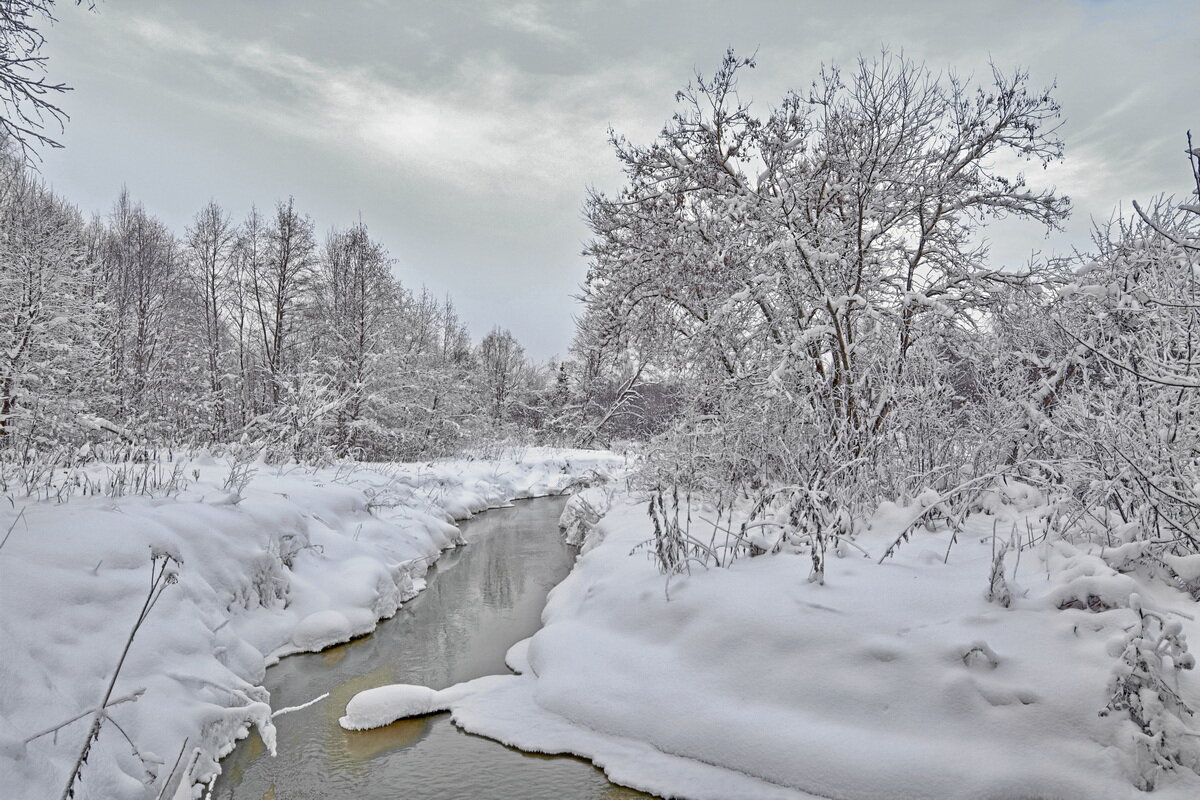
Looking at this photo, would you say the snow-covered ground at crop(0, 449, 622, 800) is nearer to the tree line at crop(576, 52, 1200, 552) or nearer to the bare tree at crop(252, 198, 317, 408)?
the tree line at crop(576, 52, 1200, 552)

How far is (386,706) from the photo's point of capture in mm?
4453

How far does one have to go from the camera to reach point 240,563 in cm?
570

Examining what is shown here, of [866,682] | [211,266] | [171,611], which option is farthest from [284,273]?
[866,682]

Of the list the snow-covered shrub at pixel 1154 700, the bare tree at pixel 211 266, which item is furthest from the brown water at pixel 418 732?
the bare tree at pixel 211 266

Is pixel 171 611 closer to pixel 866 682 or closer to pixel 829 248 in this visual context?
pixel 866 682

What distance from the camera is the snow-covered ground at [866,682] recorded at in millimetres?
2912

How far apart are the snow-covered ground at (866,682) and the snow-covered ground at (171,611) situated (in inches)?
46.9

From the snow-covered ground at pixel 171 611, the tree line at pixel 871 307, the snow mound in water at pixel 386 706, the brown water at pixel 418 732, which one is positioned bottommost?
the brown water at pixel 418 732

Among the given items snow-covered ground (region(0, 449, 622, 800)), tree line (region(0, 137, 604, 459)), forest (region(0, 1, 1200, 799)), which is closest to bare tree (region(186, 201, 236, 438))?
tree line (region(0, 137, 604, 459))

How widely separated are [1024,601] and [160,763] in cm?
477

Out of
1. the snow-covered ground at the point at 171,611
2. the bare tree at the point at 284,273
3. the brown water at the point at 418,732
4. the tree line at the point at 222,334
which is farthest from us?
the bare tree at the point at 284,273

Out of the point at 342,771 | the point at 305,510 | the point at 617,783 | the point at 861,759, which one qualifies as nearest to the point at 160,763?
the point at 342,771

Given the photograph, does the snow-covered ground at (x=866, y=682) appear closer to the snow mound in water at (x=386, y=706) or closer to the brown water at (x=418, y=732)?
the snow mound in water at (x=386, y=706)

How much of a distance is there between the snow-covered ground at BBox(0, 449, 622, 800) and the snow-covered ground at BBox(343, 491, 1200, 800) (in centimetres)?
119
